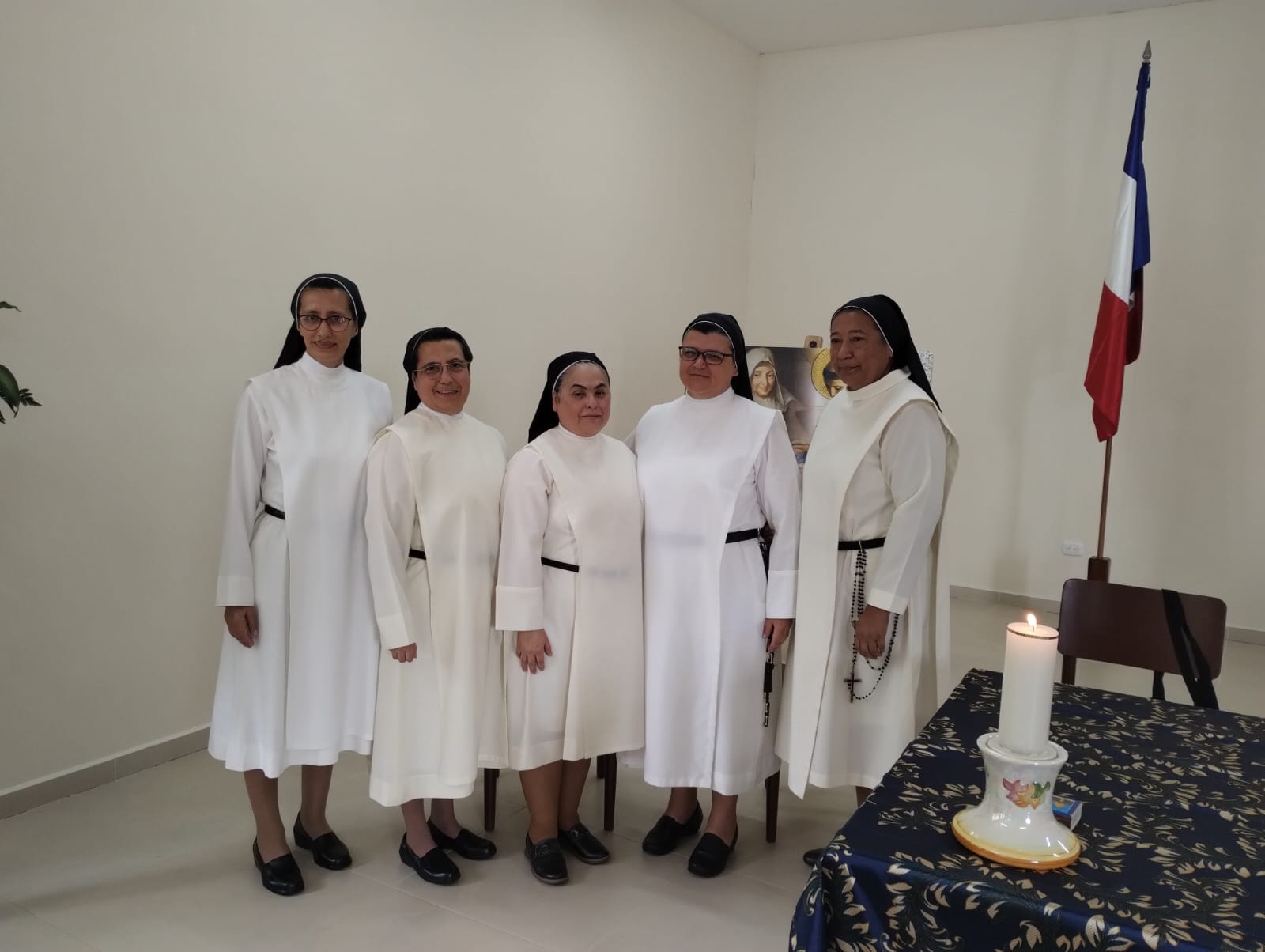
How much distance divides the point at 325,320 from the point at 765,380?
3225 millimetres

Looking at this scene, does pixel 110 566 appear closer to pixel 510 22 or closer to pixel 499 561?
pixel 499 561

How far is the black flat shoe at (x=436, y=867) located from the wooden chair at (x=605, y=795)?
1.03 feet

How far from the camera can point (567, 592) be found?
2.83 metres

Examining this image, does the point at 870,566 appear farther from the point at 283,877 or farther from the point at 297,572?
the point at 283,877

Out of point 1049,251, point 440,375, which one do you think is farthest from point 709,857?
point 1049,251

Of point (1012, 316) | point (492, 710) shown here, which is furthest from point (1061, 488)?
point (492, 710)

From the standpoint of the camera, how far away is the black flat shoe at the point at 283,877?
275cm

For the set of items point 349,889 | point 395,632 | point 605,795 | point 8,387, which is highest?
point 8,387

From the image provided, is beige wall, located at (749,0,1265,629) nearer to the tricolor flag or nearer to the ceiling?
the ceiling

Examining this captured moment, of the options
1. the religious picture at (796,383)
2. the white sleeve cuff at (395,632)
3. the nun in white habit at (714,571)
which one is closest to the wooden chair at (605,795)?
the nun in white habit at (714,571)

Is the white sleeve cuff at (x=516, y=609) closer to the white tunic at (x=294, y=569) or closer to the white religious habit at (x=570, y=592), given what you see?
the white religious habit at (x=570, y=592)

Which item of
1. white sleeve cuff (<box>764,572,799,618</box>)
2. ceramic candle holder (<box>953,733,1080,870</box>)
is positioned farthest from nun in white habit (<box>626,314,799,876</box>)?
ceramic candle holder (<box>953,733,1080,870</box>)

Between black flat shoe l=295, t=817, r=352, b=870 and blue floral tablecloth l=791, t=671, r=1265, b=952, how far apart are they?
1915 millimetres

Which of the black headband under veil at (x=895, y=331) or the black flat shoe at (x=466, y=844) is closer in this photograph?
the black headband under veil at (x=895, y=331)
